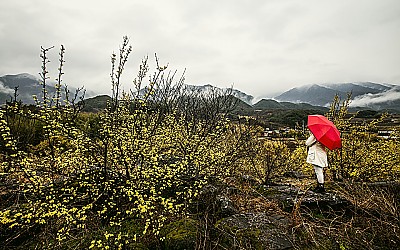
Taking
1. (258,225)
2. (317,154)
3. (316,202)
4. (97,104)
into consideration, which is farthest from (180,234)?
(97,104)

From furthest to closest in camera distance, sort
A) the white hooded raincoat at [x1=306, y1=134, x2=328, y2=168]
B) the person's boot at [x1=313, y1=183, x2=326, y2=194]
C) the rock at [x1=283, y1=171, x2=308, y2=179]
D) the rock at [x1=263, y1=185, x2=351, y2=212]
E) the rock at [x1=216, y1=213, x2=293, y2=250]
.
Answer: the rock at [x1=283, y1=171, x2=308, y2=179], the white hooded raincoat at [x1=306, y1=134, x2=328, y2=168], the person's boot at [x1=313, y1=183, x2=326, y2=194], the rock at [x1=263, y1=185, x2=351, y2=212], the rock at [x1=216, y1=213, x2=293, y2=250]

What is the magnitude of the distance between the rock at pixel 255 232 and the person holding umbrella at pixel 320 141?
72.7 inches

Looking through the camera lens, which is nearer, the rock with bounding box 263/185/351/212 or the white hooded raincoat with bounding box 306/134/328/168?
the rock with bounding box 263/185/351/212

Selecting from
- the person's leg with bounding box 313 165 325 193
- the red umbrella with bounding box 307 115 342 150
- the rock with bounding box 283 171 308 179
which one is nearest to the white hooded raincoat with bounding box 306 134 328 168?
the person's leg with bounding box 313 165 325 193

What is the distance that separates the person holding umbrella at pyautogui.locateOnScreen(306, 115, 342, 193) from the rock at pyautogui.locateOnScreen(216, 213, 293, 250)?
1848 mm

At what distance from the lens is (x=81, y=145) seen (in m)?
4.75

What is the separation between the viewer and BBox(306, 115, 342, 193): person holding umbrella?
5395 millimetres

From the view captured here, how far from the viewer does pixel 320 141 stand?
5375mm

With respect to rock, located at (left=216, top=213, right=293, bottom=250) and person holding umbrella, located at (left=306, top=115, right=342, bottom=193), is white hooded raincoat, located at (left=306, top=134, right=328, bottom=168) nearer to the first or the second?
person holding umbrella, located at (left=306, top=115, right=342, bottom=193)

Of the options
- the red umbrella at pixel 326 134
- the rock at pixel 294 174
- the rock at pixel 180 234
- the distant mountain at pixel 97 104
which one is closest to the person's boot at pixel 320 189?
the red umbrella at pixel 326 134

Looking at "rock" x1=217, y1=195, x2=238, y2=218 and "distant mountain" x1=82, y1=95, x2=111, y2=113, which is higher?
"distant mountain" x1=82, y1=95, x2=111, y2=113

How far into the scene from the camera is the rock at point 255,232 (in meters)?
3.78

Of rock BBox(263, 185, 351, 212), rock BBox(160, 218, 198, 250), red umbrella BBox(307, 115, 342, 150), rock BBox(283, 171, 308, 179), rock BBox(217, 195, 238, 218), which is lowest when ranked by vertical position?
rock BBox(283, 171, 308, 179)

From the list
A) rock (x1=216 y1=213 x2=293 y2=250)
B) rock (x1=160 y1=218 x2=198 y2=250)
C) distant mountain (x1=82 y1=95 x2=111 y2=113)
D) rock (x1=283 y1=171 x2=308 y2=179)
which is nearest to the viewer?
rock (x1=216 y1=213 x2=293 y2=250)
